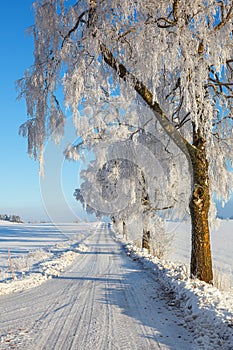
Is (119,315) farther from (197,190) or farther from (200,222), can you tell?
(197,190)

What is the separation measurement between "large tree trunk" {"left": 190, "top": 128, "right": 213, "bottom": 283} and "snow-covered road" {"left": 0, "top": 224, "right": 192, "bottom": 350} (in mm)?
948

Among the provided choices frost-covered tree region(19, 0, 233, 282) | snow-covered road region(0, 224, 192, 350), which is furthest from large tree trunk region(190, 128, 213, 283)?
snow-covered road region(0, 224, 192, 350)

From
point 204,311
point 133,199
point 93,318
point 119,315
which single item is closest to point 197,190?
point 204,311

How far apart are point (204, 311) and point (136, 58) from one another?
457 centimetres

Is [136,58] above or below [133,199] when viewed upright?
above

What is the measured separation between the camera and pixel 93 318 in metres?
4.68

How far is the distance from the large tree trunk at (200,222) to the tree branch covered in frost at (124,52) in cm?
59

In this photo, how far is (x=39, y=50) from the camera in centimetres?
674

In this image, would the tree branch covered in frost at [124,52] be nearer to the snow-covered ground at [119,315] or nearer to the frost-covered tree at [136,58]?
the frost-covered tree at [136,58]

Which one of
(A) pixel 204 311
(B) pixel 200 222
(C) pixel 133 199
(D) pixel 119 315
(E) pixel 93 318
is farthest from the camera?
(C) pixel 133 199

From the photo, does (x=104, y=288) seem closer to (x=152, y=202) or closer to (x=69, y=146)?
(x=152, y=202)

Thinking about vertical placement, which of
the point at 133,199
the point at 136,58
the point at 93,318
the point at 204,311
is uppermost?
the point at 136,58

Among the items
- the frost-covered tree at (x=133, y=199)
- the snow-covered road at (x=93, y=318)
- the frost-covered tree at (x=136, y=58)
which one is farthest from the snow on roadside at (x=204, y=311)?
the frost-covered tree at (x=133, y=199)

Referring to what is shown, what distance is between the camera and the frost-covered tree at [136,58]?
19.4ft
